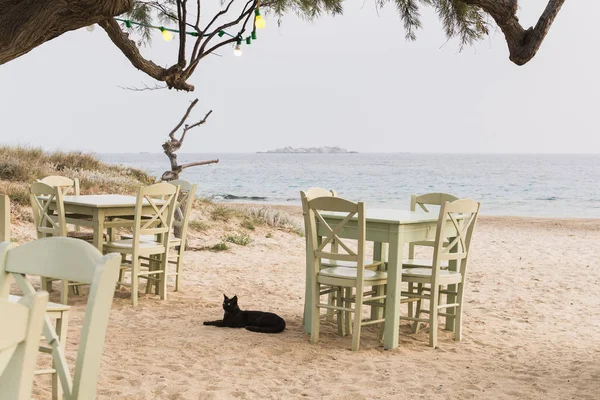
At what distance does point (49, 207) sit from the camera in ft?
21.7

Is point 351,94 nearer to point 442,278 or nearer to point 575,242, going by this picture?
point 575,242

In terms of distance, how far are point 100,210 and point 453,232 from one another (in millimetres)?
2996

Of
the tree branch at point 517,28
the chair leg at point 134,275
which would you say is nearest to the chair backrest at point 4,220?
the chair leg at point 134,275

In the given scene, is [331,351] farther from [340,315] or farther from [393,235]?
[393,235]

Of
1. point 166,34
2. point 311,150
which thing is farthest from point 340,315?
point 311,150

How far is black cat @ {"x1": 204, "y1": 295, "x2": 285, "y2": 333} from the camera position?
18.2ft

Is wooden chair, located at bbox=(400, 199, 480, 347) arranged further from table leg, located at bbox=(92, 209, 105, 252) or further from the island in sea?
the island in sea

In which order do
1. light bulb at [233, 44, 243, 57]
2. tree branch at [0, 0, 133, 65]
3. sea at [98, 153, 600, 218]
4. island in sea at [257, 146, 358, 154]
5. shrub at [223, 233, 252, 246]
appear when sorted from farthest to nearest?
island in sea at [257, 146, 358, 154]
sea at [98, 153, 600, 218]
shrub at [223, 233, 252, 246]
light bulb at [233, 44, 243, 57]
tree branch at [0, 0, 133, 65]

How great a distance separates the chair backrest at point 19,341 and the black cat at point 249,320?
4226 mm

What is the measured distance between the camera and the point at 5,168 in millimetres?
12930

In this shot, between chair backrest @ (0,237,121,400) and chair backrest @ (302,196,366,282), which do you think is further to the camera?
chair backrest @ (302,196,366,282)

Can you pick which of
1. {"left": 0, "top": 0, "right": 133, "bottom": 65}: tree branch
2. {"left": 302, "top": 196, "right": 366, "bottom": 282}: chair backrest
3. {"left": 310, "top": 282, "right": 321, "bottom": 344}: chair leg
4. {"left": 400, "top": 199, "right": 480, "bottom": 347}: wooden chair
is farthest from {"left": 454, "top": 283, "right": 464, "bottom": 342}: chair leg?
{"left": 0, "top": 0, "right": 133, "bottom": 65}: tree branch

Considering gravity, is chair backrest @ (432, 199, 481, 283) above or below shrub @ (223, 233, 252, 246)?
above

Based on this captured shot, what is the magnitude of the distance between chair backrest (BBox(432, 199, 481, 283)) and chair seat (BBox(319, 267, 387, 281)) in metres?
0.40
